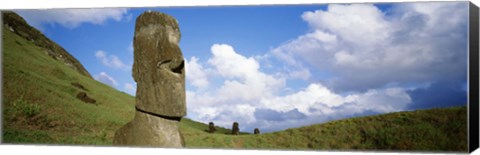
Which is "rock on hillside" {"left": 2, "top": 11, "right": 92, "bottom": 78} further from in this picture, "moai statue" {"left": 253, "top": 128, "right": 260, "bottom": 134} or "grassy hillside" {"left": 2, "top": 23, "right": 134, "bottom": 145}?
"moai statue" {"left": 253, "top": 128, "right": 260, "bottom": 134}

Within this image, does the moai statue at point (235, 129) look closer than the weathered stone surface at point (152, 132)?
No

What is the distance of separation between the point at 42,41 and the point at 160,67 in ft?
44.4

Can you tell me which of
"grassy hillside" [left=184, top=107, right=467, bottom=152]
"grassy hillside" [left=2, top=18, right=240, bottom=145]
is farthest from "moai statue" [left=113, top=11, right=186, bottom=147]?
"grassy hillside" [left=2, top=18, right=240, bottom=145]

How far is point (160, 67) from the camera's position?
16.0m

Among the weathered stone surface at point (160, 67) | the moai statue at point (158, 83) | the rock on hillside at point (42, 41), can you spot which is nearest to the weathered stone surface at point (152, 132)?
the moai statue at point (158, 83)

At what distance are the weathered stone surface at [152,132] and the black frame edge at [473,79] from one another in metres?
7.12

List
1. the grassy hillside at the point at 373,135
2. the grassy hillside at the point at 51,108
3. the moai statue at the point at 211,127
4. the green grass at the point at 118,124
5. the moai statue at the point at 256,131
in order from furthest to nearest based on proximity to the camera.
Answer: the moai statue at the point at 211,127 < the grassy hillside at the point at 51,108 < the moai statue at the point at 256,131 < the green grass at the point at 118,124 < the grassy hillside at the point at 373,135

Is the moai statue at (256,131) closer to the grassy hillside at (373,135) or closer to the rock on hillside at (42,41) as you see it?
the grassy hillside at (373,135)

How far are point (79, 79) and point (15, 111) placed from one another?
5.66 metres

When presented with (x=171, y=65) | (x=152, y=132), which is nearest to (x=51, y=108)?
(x=152, y=132)

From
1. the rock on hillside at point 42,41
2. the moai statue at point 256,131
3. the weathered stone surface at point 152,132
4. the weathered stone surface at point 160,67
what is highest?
the rock on hillside at point 42,41

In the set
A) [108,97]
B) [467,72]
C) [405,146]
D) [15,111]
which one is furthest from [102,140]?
[467,72]

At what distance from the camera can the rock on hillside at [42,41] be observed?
23828 mm

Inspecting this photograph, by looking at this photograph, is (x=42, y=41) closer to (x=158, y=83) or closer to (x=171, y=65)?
(x=158, y=83)
